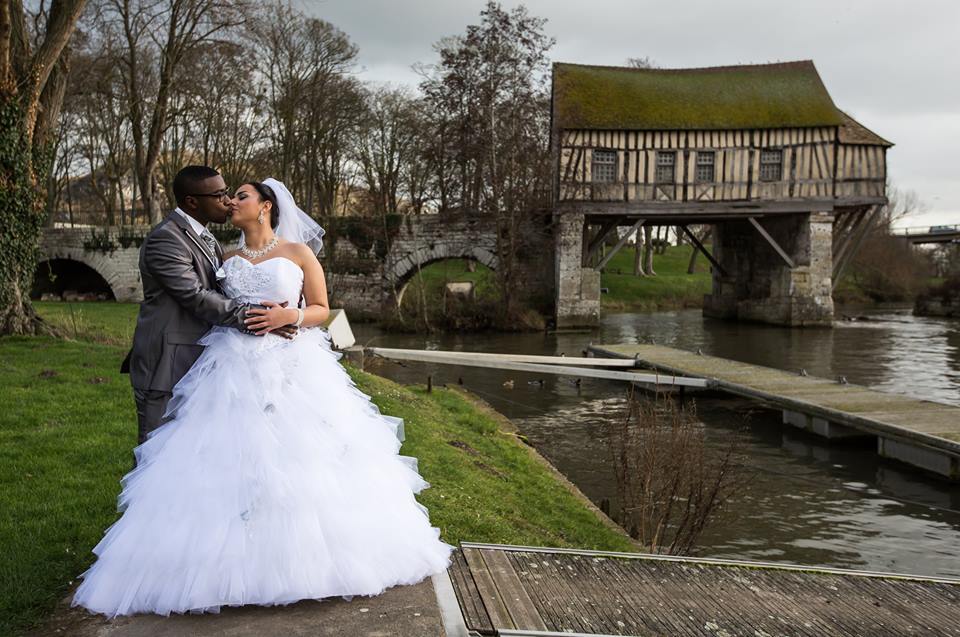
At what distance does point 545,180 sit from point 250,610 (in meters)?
26.3

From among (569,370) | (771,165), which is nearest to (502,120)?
(771,165)

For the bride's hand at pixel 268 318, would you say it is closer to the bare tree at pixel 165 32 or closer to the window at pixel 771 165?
the bare tree at pixel 165 32

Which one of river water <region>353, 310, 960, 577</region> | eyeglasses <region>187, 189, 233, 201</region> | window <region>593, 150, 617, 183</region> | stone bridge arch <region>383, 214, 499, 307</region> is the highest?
window <region>593, 150, 617, 183</region>

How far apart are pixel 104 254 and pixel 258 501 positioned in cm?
3204

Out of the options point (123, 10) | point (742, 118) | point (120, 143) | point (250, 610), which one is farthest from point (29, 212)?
point (120, 143)

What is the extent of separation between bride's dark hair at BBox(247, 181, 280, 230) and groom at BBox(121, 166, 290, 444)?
160 mm

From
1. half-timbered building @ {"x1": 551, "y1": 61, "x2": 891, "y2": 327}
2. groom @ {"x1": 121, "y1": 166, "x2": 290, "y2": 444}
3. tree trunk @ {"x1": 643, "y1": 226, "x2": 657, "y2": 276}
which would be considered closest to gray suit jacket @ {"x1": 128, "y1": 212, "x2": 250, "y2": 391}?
groom @ {"x1": 121, "y1": 166, "x2": 290, "y2": 444}

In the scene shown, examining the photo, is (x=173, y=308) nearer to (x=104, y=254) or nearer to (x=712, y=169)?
(x=712, y=169)

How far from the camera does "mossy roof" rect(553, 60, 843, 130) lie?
28.6 meters

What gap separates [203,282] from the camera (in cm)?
399

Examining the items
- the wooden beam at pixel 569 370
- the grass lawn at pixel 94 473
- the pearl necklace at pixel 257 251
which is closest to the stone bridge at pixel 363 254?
the wooden beam at pixel 569 370

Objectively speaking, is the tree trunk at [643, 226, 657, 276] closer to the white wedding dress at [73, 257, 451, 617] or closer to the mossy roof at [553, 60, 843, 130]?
the mossy roof at [553, 60, 843, 130]

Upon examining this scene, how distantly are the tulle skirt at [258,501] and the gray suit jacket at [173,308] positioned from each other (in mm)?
118

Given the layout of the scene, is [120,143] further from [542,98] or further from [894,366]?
[894,366]
